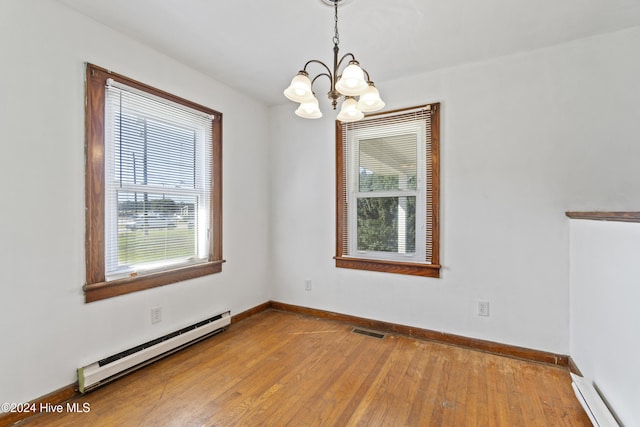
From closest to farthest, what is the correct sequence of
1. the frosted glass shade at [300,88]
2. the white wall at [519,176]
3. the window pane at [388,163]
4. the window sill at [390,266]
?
the frosted glass shade at [300,88] < the white wall at [519,176] < the window sill at [390,266] < the window pane at [388,163]

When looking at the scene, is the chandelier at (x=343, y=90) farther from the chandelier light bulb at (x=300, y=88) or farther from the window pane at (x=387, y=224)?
the window pane at (x=387, y=224)

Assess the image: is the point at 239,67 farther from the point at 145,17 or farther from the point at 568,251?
the point at 568,251

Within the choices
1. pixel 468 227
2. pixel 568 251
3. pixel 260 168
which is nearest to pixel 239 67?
pixel 260 168

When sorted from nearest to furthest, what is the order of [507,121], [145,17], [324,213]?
[145,17] < [507,121] < [324,213]

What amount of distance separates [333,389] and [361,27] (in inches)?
102

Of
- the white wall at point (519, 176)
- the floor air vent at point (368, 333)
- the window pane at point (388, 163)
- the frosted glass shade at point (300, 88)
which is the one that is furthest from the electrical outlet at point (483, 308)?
the frosted glass shade at point (300, 88)

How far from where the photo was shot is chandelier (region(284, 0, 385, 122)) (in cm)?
146

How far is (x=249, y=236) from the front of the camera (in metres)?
3.46

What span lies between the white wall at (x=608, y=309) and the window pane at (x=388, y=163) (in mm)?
1369

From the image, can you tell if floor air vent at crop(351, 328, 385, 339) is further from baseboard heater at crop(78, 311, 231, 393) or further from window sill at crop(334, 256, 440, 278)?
baseboard heater at crop(78, 311, 231, 393)

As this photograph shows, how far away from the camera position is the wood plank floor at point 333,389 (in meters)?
1.74

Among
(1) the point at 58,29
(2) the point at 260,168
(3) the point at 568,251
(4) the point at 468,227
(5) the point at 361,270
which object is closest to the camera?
(1) the point at 58,29

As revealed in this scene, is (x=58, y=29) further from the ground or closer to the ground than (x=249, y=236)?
further from the ground

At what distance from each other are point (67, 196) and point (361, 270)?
2565 mm
